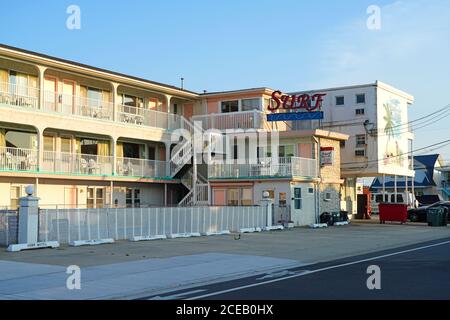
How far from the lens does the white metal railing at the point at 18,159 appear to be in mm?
28406

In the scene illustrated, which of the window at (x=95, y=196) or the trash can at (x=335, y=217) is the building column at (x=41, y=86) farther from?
the trash can at (x=335, y=217)

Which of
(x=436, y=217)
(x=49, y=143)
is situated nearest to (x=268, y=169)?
(x=436, y=217)

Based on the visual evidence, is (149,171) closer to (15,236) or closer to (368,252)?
(15,236)

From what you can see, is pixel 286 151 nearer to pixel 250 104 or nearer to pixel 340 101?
pixel 250 104

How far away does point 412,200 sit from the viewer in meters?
52.8

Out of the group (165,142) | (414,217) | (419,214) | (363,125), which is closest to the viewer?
(165,142)

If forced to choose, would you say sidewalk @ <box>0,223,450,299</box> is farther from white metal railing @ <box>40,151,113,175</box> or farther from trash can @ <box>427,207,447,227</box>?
trash can @ <box>427,207,447,227</box>

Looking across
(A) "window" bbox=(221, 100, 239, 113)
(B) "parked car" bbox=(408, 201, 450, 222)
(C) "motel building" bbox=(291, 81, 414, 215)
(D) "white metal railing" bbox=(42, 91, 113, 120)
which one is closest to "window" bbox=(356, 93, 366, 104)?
(C) "motel building" bbox=(291, 81, 414, 215)

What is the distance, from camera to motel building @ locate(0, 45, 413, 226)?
30.1 m

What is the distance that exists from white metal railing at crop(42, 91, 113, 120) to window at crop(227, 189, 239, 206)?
8.35 meters

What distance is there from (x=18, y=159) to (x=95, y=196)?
19.9 feet

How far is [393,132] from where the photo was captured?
45.6 metres
